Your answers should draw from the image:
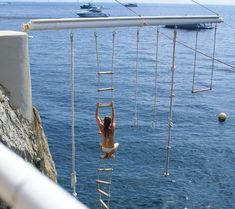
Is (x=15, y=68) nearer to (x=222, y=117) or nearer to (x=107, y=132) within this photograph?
(x=107, y=132)

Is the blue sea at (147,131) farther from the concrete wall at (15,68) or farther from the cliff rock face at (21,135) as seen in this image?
the cliff rock face at (21,135)

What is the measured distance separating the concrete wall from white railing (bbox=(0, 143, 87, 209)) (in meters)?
17.3

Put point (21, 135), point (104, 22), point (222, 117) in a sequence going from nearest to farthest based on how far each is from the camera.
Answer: point (21, 135) < point (104, 22) < point (222, 117)

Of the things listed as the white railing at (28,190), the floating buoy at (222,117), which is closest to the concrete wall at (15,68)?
the white railing at (28,190)

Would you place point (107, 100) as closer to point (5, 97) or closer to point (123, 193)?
point (123, 193)

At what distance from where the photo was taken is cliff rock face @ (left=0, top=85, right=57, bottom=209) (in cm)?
1680

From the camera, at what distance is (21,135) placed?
18000 millimetres

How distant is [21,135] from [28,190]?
1674 cm

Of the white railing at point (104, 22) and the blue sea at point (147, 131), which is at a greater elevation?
the white railing at point (104, 22)

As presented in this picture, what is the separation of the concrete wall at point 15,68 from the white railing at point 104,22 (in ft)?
4.51

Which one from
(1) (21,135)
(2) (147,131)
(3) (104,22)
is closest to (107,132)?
(1) (21,135)

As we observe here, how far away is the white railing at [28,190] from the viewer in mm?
1608

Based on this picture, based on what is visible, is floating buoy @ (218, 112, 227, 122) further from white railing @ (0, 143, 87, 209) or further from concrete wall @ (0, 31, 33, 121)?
white railing @ (0, 143, 87, 209)

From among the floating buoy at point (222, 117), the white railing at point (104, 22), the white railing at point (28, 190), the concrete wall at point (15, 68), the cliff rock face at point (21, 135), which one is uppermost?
the white railing at point (28, 190)
